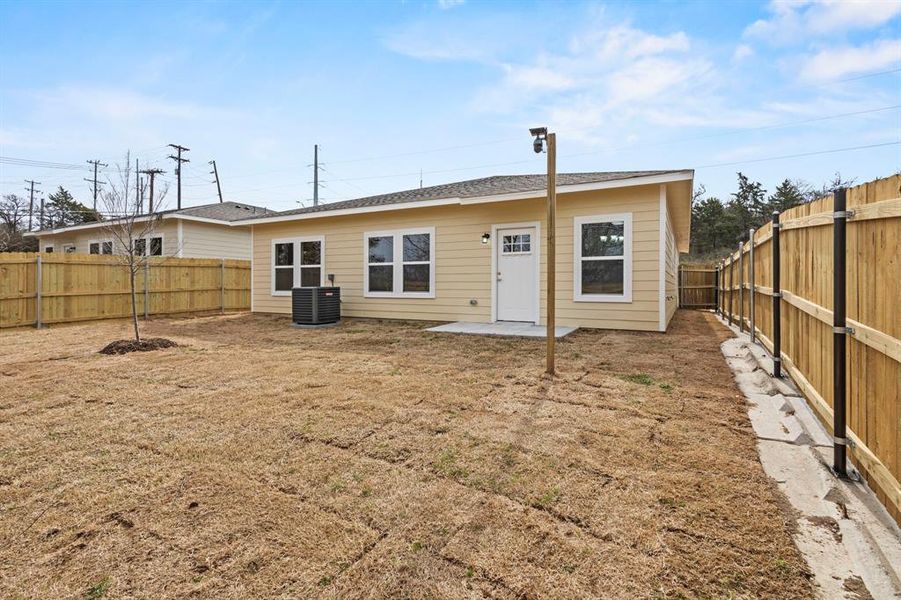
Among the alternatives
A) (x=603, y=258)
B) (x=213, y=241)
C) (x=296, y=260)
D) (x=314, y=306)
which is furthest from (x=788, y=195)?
(x=213, y=241)

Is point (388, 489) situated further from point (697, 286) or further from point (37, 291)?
point (697, 286)

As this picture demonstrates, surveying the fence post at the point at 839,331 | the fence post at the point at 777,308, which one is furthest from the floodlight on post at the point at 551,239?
the fence post at the point at 839,331

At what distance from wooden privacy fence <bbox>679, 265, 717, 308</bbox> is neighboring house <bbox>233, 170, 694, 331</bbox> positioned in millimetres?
4611

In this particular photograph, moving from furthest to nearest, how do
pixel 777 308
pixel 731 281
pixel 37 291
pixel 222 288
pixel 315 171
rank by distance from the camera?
pixel 315 171, pixel 222 288, pixel 37 291, pixel 731 281, pixel 777 308

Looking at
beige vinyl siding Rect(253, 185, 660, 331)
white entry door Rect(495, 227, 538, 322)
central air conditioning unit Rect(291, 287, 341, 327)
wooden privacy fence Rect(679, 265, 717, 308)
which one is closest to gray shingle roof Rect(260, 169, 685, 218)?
beige vinyl siding Rect(253, 185, 660, 331)

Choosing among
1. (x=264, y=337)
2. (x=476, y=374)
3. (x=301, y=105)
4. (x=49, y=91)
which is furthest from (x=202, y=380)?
(x=49, y=91)

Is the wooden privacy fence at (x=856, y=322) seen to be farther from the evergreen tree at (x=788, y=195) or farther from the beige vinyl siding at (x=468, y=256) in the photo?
the evergreen tree at (x=788, y=195)

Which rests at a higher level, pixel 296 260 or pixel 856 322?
pixel 296 260

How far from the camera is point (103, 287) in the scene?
10836mm

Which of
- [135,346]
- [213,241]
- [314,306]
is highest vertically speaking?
[213,241]

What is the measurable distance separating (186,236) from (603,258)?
14.2 m

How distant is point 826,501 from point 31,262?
1349 centimetres

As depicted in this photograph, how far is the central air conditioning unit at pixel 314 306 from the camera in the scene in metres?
9.32

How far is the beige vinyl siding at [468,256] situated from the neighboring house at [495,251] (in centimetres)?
2
